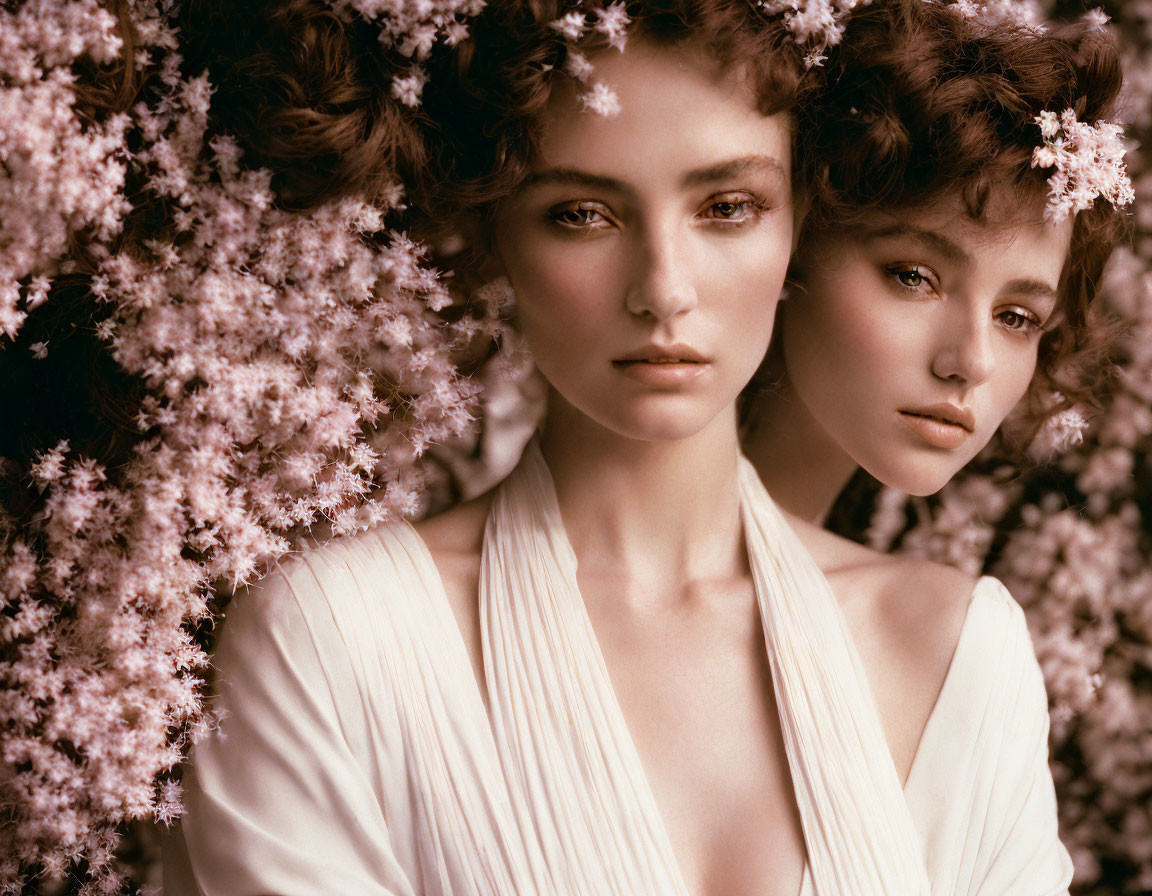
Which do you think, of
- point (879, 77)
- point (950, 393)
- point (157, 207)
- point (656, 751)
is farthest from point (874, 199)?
point (157, 207)

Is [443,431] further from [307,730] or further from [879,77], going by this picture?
[879,77]

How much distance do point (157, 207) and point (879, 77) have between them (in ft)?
3.11

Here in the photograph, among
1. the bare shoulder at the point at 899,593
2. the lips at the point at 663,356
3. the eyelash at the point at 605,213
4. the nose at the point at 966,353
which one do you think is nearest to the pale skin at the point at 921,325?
the nose at the point at 966,353

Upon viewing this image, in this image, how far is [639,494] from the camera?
5.60 feet

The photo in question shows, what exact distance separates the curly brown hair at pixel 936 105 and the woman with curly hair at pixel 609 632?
69mm

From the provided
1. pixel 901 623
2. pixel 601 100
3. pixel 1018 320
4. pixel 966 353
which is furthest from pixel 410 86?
pixel 901 623

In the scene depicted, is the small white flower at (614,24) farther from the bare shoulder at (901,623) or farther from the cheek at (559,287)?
the bare shoulder at (901,623)

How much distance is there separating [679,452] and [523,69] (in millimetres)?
556

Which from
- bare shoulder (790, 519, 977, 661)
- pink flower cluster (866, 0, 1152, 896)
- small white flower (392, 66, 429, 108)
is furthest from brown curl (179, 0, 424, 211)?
pink flower cluster (866, 0, 1152, 896)

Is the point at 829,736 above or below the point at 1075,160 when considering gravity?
below

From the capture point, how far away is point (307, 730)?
1519mm

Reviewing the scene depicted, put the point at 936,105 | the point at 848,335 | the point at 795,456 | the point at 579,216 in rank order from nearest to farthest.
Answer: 1. the point at 579,216
2. the point at 936,105
3. the point at 848,335
4. the point at 795,456

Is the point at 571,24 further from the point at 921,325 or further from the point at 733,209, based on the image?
the point at 921,325

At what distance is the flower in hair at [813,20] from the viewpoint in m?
1.51
